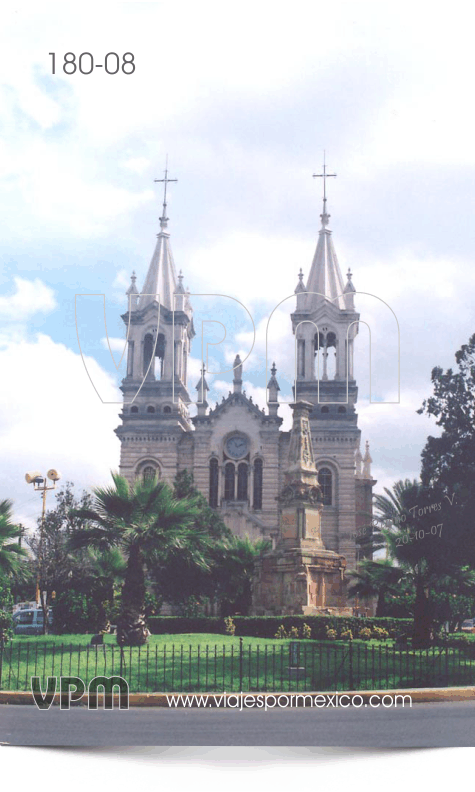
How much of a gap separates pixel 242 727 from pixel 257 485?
122ft

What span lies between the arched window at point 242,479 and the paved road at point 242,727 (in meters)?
35.7

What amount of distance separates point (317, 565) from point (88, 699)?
13.7 meters

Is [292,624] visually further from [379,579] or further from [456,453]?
[456,453]

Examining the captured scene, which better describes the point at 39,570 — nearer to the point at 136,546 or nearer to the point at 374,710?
the point at 136,546

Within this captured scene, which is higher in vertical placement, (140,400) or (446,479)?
(140,400)

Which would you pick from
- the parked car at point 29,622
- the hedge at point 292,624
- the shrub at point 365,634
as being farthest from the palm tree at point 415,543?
the parked car at point 29,622

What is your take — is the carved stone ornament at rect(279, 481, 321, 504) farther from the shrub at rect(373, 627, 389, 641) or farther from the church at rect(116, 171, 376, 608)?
the church at rect(116, 171, 376, 608)

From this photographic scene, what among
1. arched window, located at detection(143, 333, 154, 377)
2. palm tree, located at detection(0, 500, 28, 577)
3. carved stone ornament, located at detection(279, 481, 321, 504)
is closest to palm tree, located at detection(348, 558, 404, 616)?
carved stone ornament, located at detection(279, 481, 321, 504)

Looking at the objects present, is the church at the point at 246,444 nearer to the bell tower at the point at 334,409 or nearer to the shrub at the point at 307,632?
the bell tower at the point at 334,409

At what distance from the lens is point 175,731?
34.1ft

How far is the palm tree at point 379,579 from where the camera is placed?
23156mm

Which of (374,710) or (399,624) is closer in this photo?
(374,710)

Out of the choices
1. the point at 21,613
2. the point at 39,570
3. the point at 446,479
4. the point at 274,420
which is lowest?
the point at 21,613

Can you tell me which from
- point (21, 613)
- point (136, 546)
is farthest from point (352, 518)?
point (136, 546)
